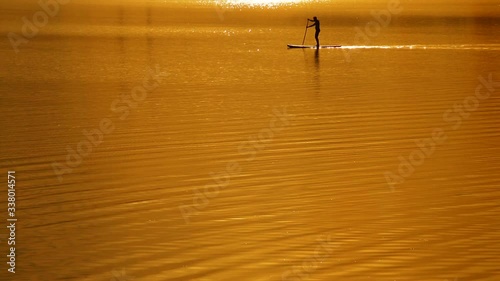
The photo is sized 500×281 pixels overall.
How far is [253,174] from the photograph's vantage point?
12328mm

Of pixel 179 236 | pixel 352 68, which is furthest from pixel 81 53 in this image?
pixel 179 236

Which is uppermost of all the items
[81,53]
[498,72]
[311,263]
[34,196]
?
[81,53]

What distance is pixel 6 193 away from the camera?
11.2 metres

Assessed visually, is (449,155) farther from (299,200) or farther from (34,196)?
(34,196)

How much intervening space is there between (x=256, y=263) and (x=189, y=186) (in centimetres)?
322


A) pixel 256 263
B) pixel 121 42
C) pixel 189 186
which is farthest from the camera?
pixel 121 42

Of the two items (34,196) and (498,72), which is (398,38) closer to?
(498,72)

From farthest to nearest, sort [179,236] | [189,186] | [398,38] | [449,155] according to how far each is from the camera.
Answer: [398,38] → [449,155] → [189,186] → [179,236]

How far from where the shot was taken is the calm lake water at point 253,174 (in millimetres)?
8789

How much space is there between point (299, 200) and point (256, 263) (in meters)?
2.45

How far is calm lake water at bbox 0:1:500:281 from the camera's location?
8789 millimetres

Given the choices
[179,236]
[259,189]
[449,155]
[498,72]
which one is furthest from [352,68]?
[179,236]

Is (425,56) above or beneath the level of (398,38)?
beneath

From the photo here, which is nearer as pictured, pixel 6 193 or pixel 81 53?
pixel 6 193
